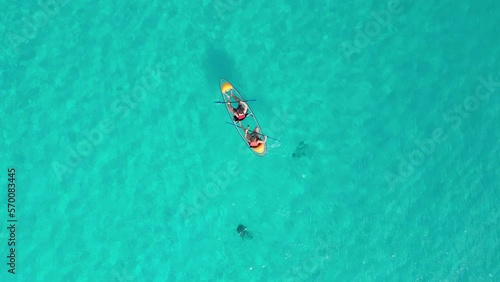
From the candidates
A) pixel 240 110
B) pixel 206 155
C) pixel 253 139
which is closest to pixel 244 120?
pixel 240 110

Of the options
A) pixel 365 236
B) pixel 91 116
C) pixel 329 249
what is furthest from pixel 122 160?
pixel 365 236

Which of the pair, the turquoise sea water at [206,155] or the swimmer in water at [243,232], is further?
the swimmer in water at [243,232]

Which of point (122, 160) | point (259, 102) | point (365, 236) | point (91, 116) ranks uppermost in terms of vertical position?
point (91, 116)

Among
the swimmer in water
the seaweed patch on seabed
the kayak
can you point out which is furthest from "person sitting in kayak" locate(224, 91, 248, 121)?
the swimmer in water

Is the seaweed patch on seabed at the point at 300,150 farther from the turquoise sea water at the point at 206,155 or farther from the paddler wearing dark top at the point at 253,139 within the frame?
the paddler wearing dark top at the point at 253,139

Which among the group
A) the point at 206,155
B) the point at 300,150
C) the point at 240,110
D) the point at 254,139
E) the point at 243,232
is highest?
the point at 240,110

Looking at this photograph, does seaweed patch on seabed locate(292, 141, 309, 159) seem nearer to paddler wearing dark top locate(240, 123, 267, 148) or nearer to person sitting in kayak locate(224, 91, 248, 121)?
paddler wearing dark top locate(240, 123, 267, 148)

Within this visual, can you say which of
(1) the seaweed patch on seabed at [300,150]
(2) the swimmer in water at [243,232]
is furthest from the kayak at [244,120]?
(2) the swimmer in water at [243,232]

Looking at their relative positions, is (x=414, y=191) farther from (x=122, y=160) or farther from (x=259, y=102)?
(x=122, y=160)

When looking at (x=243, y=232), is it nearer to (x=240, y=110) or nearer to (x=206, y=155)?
(x=206, y=155)
